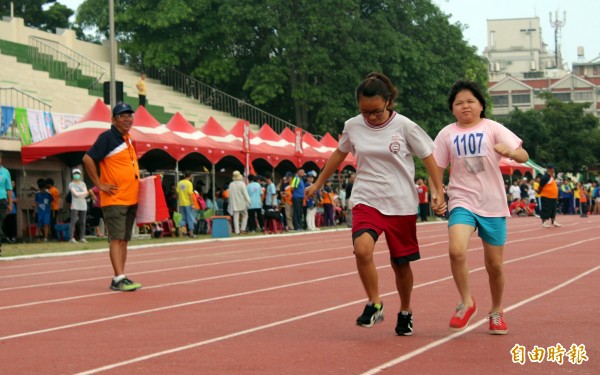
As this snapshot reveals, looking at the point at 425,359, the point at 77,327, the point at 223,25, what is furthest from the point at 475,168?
the point at 223,25

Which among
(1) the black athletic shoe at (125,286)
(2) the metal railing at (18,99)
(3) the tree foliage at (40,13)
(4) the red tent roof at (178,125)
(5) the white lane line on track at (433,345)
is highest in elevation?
(3) the tree foliage at (40,13)

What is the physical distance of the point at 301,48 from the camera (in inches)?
1903

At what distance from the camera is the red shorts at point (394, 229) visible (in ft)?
25.9

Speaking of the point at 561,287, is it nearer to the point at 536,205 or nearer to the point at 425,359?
the point at 425,359

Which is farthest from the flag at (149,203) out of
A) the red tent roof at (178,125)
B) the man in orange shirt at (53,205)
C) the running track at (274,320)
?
the red tent roof at (178,125)

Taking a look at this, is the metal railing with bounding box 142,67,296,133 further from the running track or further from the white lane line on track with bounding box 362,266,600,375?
the white lane line on track with bounding box 362,266,600,375

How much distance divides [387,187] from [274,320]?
184cm

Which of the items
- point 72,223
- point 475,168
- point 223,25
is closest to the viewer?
point 475,168

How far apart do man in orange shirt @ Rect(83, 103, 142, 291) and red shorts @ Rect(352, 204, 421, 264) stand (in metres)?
4.60

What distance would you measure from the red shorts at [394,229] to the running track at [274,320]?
24.4 inches

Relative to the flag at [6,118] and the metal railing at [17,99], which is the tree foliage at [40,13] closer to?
the metal railing at [17,99]

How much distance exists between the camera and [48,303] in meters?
11.1

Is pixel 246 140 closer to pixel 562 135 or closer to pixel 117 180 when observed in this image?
pixel 117 180

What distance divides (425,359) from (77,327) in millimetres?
3421
